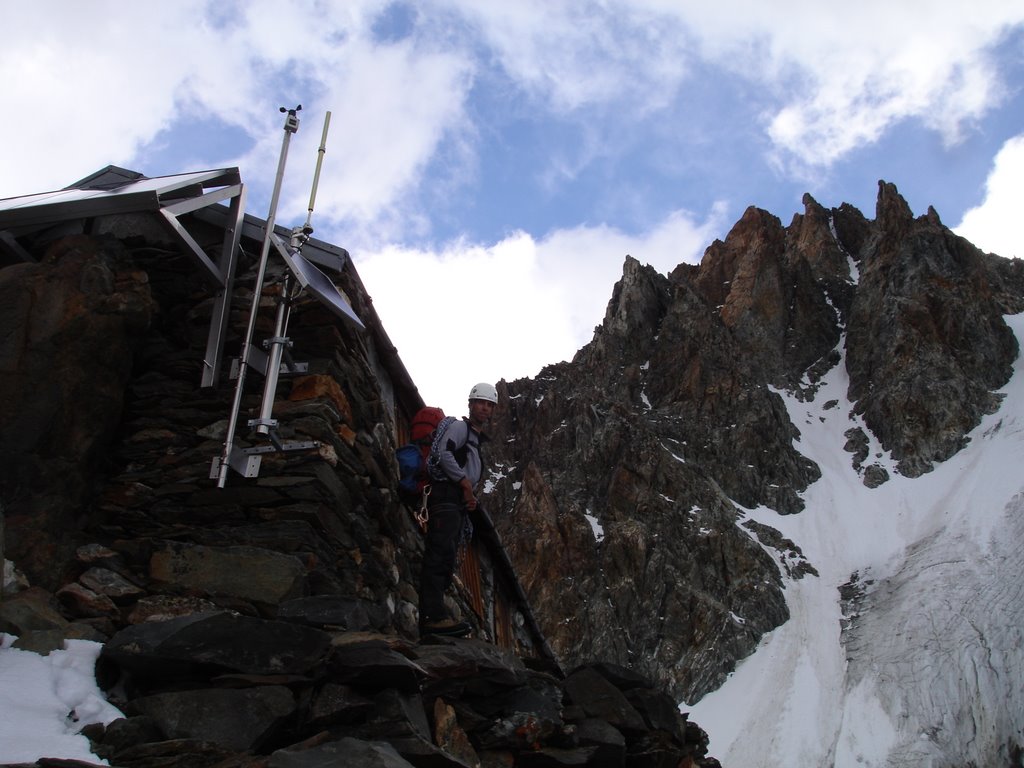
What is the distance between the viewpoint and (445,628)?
6.35m

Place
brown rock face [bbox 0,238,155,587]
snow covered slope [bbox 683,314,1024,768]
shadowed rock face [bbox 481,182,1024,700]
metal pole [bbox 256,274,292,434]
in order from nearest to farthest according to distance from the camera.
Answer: brown rock face [bbox 0,238,155,587] → metal pole [bbox 256,274,292,434] → snow covered slope [bbox 683,314,1024,768] → shadowed rock face [bbox 481,182,1024,700]

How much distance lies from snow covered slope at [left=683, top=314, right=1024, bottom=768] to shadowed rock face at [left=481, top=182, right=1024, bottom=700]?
1.98 meters

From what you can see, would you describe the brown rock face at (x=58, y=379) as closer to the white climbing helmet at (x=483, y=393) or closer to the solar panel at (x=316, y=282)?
the solar panel at (x=316, y=282)

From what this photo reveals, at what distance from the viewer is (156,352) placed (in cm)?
654

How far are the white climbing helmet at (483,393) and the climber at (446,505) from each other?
0.64m

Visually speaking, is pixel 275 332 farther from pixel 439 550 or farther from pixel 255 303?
pixel 439 550

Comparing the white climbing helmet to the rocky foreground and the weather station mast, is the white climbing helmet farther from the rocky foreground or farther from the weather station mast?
the rocky foreground

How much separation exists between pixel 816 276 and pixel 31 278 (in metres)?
93.9

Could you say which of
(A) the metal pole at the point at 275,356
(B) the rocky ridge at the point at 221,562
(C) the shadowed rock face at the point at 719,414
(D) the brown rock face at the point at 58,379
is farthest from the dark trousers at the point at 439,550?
(C) the shadowed rock face at the point at 719,414

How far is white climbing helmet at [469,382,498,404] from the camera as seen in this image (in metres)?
7.77

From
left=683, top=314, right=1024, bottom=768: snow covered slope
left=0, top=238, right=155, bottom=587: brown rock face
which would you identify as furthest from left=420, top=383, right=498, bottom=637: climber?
left=683, top=314, right=1024, bottom=768: snow covered slope

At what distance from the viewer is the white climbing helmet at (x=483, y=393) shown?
7770 mm

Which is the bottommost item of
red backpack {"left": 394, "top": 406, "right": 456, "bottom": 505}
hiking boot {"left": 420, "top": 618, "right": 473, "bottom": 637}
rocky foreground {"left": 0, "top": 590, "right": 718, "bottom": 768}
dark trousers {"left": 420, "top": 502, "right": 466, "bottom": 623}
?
rocky foreground {"left": 0, "top": 590, "right": 718, "bottom": 768}

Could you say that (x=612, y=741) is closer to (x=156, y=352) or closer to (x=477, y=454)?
(x=477, y=454)
